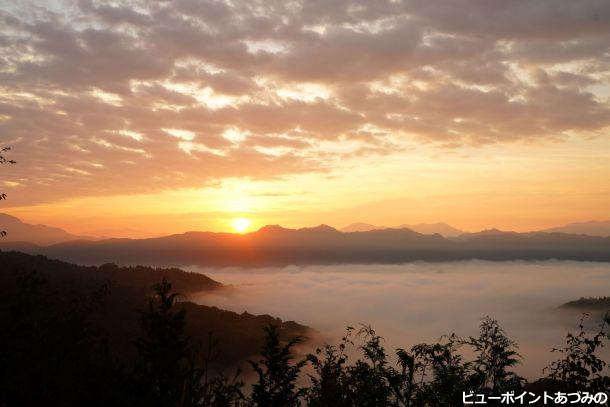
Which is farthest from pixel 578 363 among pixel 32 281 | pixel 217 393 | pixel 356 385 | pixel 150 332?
pixel 32 281

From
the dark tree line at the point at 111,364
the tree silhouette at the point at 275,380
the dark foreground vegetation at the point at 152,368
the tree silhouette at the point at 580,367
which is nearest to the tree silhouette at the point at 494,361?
the dark foreground vegetation at the point at 152,368

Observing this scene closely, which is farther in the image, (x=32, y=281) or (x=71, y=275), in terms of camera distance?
(x=71, y=275)

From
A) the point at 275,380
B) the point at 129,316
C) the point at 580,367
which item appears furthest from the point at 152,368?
the point at 129,316

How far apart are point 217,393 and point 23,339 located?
4.23 metres

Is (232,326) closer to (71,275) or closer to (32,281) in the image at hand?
(71,275)

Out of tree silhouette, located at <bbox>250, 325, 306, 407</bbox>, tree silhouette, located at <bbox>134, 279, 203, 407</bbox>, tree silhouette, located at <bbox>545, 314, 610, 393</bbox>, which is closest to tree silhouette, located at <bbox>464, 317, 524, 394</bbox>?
tree silhouette, located at <bbox>545, 314, 610, 393</bbox>

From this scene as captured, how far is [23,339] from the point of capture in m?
9.91

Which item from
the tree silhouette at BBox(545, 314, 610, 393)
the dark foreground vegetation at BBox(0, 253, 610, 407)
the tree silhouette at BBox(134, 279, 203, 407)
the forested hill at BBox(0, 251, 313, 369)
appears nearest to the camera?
the tree silhouette at BBox(134, 279, 203, 407)

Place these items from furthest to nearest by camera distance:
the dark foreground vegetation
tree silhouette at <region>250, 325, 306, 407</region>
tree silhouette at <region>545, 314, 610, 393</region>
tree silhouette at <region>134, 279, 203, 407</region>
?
tree silhouette at <region>545, 314, 610, 393</region>
tree silhouette at <region>250, 325, 306, 407</region>
the dark foreground vegetation
tree silhouette at <region>134, 279, 203, 407</region>

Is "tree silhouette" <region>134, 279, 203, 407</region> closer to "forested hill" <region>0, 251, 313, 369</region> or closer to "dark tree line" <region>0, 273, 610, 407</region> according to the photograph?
"dark tree line" <region>0, 273, 610, 407</region>

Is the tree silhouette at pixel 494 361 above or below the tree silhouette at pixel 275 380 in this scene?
below

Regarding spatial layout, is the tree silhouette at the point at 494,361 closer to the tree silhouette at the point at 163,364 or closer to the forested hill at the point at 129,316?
the tree silhouette at the point at 163,364

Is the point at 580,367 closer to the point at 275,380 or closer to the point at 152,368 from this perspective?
the point at 275,380

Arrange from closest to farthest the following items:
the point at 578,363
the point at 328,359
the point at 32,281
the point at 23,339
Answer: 1. the point at 23,339
2. the point at 32,281
3. the point at 578,363
4. the point at 328,359
